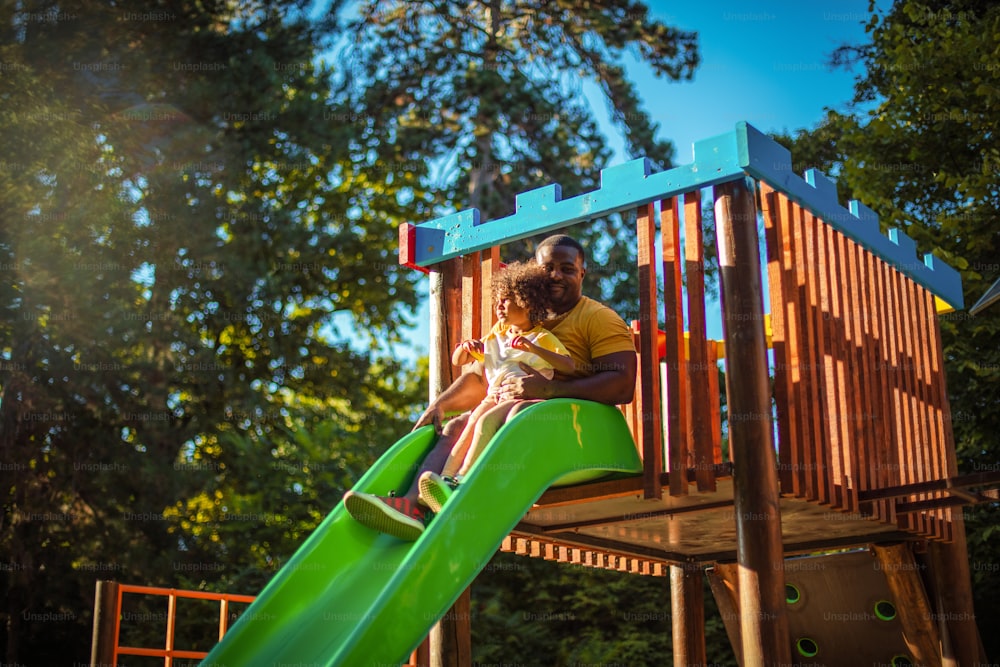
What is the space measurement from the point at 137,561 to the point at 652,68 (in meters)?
12.1

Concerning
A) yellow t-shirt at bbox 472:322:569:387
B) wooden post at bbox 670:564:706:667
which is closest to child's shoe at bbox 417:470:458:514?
yellow t-shirt at bbox 472:322:569:387

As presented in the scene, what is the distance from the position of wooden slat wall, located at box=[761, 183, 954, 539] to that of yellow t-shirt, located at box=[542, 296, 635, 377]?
0.81 m

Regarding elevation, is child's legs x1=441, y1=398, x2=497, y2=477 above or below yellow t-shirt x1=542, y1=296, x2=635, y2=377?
below

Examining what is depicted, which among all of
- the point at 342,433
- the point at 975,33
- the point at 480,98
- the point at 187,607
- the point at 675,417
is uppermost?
the point at 480,98

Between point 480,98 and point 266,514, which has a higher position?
point 480,98

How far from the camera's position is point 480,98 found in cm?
1708

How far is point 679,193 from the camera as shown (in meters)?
5.30

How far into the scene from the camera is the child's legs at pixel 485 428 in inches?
188

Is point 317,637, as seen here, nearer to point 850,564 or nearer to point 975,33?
point 850,564

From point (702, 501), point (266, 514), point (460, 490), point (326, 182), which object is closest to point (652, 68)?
point (326, 182)

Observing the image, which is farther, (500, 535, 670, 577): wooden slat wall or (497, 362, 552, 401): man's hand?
(500, 535, 670, 577): wooden slat wall

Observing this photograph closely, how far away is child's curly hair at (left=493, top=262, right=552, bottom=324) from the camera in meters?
5.33

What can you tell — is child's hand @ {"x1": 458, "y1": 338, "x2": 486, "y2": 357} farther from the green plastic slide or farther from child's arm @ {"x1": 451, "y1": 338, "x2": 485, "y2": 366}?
the green plastic slide

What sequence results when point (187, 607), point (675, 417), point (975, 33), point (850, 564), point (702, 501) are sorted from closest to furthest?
point (675, 417)
point (702, 501)
point (850, 564)
point (975, 33)
point (187, 607)
